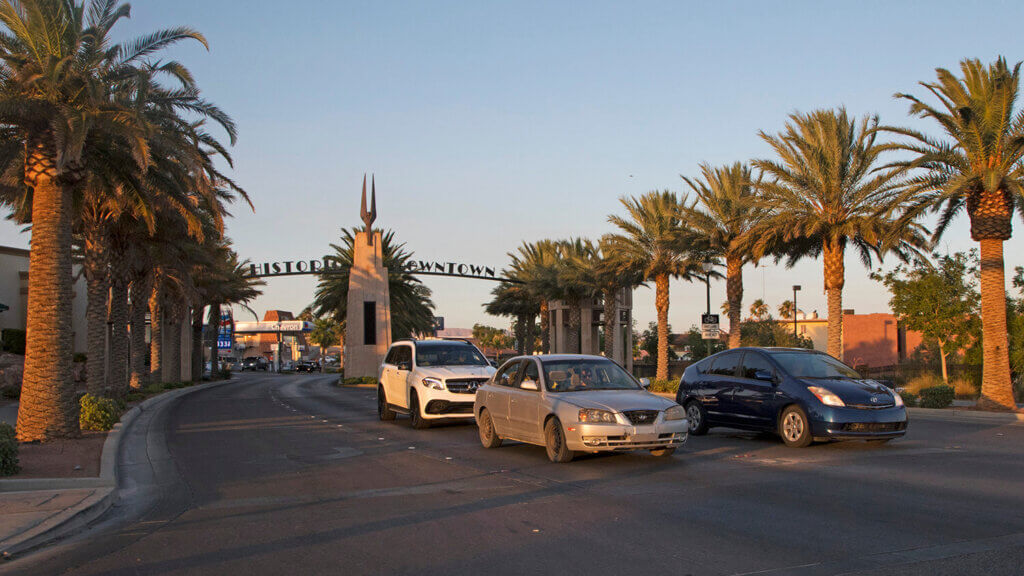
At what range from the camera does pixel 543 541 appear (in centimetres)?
714

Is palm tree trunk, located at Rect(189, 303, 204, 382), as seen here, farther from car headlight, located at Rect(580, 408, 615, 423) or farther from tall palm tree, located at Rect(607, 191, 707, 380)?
car headlight, located at Rect(580, 408, 615, 423)

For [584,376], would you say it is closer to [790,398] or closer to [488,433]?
[488,433]

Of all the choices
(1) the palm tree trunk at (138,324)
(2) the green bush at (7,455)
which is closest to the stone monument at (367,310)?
(1) the palm tree trunk at (138,324)

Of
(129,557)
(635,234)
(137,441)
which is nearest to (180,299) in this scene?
(635,234)

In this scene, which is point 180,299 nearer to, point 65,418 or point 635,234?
point 635,234

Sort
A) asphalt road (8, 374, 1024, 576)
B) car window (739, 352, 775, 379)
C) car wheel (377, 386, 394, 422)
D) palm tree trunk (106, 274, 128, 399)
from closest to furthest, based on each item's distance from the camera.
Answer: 1. asphalt road (8, 374, 1024, 576)
2. car window (739, 352, 775, 379)
3. car wheel (377, 386, 394, 422)
4. palm tree trunk (106, 274, 128, 399)

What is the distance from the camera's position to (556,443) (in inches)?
465

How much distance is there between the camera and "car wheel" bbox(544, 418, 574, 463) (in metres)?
11.6

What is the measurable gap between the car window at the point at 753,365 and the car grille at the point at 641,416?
3510 mm

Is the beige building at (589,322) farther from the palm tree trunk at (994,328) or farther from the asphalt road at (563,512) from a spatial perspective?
the asphalt road at (563,512)

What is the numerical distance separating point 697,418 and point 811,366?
2434mm

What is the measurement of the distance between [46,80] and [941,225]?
21.9m

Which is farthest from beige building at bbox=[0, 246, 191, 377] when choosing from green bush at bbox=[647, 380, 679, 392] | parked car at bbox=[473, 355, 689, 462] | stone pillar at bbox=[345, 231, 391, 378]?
parked car at bbox=[473, 355, 689, 462]

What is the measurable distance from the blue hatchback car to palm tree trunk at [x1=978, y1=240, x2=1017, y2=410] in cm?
983
